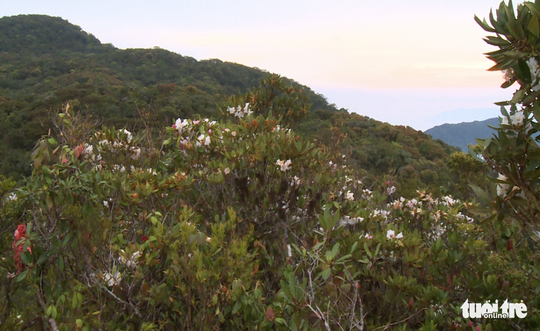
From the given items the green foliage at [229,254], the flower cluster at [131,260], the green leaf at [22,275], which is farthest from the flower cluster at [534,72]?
the green leaf at [22,275]

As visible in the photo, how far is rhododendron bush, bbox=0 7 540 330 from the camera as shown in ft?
7.42

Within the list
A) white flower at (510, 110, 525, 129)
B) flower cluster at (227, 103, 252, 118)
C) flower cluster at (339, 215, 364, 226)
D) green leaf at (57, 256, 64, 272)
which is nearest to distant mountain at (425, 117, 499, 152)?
flower cluster at (227, 103, 252, 118)

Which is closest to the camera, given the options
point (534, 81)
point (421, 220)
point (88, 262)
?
point (534, 81)

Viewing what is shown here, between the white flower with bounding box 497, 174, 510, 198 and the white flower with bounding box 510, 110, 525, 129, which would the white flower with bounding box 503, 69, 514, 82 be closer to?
the white flower with bounding box 510, 110, 525, 129

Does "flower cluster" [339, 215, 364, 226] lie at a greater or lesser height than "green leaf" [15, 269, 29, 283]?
greater

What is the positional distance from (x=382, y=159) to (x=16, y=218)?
25864 millimetres

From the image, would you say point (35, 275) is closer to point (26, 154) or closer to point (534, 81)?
point (534, 81)

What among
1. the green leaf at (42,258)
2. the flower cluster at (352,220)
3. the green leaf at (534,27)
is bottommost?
the green leaf at (42,258)

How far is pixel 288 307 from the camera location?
7.07 ft

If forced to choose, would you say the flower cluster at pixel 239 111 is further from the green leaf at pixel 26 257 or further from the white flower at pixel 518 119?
the white flower at pixel 518 119

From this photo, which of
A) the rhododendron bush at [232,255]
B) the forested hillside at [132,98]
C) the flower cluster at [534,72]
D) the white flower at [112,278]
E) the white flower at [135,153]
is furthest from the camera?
the forested hillside at [132,98]

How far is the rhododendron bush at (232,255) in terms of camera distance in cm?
226

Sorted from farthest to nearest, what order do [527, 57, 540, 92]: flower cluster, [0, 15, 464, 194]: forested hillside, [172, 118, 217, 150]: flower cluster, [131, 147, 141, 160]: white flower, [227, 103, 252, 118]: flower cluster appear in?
1. [0, 15, 464, 194]: forested hillside
2. [227, 103, 252, 118]: flower cluster
3. [131, 147, 141, 160]: white flower
4. [172, 118, 217, 150]: flower cluster
5. [527, 57, 540, 92]: flower cluster

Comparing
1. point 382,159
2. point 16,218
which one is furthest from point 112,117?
point 16,218
